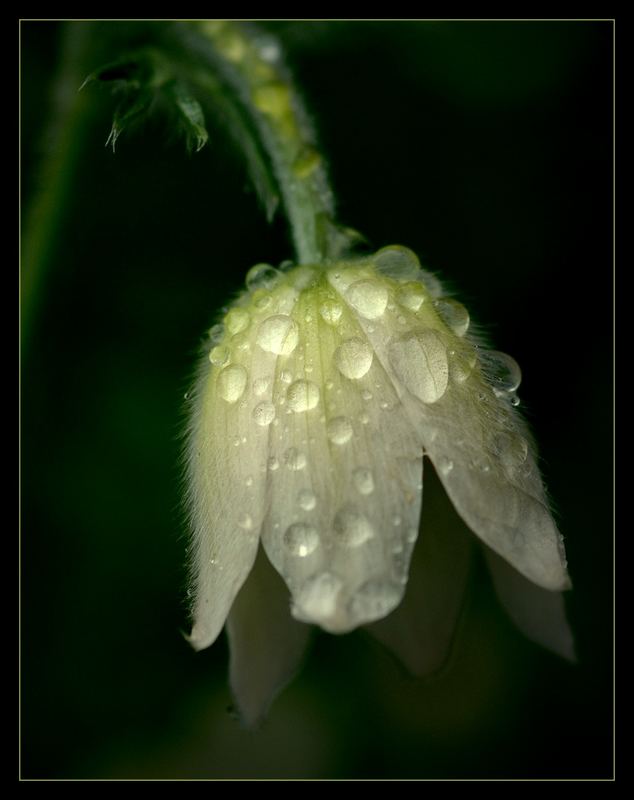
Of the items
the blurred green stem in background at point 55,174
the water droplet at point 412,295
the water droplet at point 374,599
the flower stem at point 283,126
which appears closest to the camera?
the water droplet at point 374,599

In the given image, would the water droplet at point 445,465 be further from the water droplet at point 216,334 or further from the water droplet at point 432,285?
the water droplet at point 216,334

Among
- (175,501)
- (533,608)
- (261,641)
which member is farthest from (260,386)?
(175,501)

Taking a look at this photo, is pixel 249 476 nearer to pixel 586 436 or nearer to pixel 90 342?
pixel 90 342

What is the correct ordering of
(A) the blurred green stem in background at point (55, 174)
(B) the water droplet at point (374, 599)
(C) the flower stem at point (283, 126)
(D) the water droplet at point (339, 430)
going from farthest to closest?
(A) the blurred green stem in background at point (55, 174), (C) the flower stem at point (283, 126), (D) the water droplet at point (339, 430), (B) the water droplet at point (374, 599)

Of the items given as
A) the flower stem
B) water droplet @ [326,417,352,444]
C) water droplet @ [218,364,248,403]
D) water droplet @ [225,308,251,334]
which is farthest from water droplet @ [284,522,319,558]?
the flower stem

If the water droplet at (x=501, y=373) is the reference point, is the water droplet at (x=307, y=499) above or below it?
below

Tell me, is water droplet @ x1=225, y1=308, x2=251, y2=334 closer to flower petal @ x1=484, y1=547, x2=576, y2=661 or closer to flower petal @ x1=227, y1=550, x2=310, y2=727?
flower petal @ x1=227, y1=550, x2=310, y2=727

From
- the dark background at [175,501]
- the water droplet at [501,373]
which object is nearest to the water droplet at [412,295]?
the water droplet at [501,373]
